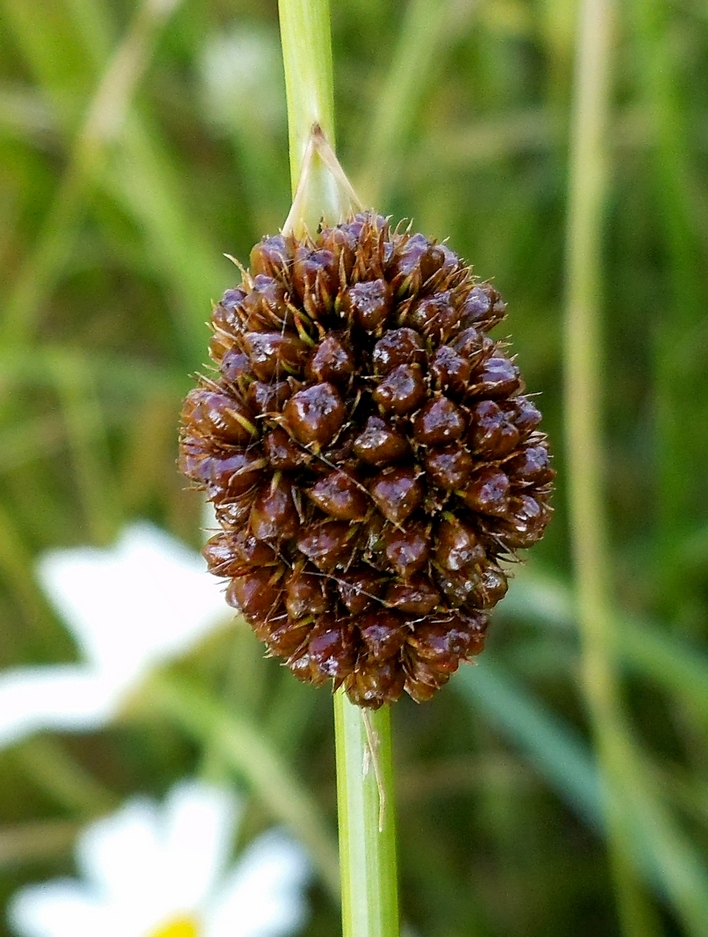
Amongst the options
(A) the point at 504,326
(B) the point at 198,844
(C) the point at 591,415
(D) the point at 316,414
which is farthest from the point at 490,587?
(A) the point at 504,326

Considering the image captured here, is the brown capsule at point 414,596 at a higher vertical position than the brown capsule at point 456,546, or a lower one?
lower

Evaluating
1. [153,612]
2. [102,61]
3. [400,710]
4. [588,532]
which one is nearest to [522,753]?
[400,710]

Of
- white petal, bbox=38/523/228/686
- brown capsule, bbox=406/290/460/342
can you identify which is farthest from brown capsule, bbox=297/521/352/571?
white petal, bbox=38/523/228/686

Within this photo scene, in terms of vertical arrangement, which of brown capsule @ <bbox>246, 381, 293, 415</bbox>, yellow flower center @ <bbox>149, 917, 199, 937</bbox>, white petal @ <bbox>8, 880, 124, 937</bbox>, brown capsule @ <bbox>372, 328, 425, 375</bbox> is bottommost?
yellow flower center @ <bbox>149, 917, 199, 937</bbox>

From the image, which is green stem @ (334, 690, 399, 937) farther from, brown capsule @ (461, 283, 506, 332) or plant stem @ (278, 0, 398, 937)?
brown capsule @ (461, 283, 506, 332)

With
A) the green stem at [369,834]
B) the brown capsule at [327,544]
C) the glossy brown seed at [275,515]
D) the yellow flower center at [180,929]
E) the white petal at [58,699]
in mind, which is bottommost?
the green stem at [369,834]

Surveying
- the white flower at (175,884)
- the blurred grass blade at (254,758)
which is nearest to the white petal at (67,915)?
the white flower at (175,884)

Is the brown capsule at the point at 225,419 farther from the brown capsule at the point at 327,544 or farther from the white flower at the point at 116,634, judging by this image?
the white flower at the point at 116,634
